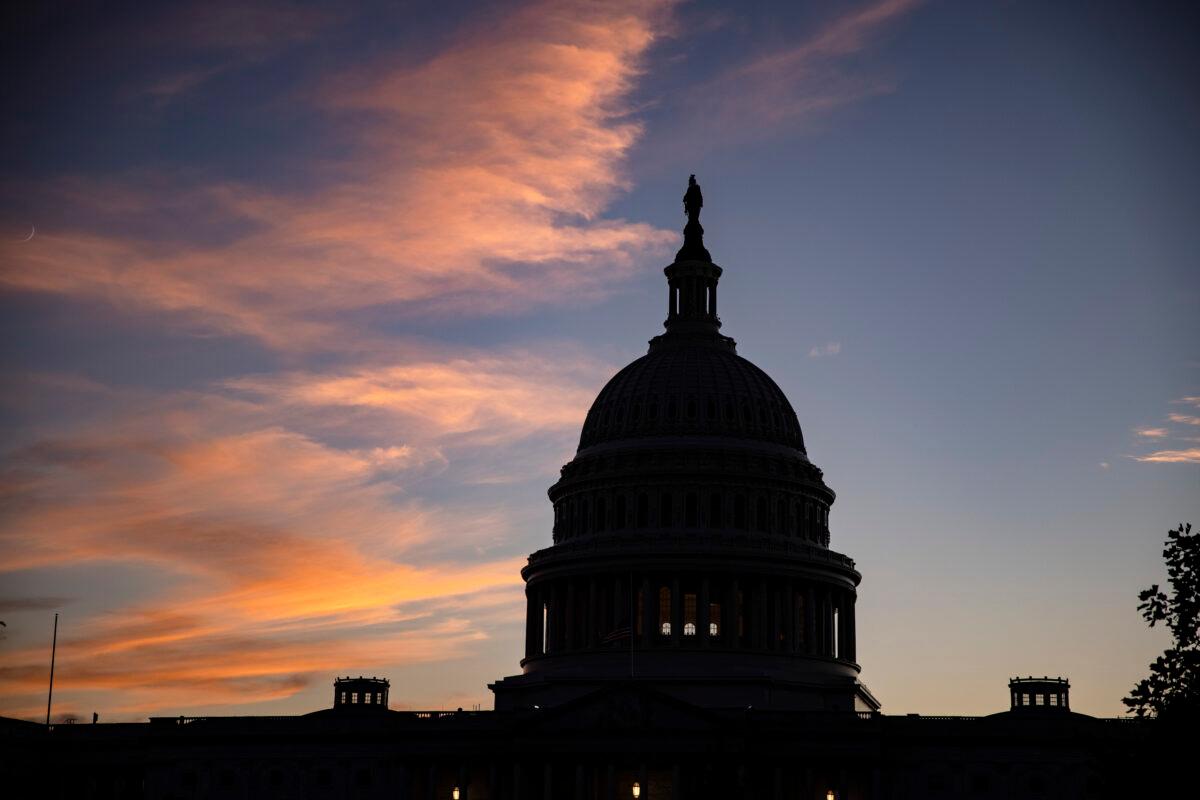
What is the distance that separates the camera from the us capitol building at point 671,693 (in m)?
151

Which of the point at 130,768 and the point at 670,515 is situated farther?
the point at 670,515

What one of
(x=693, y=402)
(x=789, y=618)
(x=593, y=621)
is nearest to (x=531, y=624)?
(x=593, y=621)

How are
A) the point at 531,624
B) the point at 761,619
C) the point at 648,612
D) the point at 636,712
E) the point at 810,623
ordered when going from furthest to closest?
the point at 531,624
the point at 810,623
the point at 648,612
the point at 761,619
the point at 636,712

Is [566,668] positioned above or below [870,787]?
above

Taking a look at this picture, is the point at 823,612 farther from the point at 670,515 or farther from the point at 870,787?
the point at 870,787

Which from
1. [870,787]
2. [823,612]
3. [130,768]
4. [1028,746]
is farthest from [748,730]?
[130,768]

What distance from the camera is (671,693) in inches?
6526

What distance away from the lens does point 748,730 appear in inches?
5950

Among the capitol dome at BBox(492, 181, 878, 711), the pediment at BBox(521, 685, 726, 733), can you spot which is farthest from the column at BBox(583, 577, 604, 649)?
the pediment at BBox(521, 685, 726, 733)

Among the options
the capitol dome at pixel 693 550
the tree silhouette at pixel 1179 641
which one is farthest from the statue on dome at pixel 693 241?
the tree silhouette at pixel 1179 641

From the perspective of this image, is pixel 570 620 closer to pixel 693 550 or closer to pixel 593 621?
pixel 593 621

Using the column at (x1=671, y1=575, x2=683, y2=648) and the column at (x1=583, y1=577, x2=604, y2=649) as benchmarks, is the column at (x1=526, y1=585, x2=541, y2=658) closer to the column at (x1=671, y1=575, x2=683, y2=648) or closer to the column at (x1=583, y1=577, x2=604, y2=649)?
the column at (x1=583, y1=577, x2=604, y2=649)

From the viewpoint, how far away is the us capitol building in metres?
151

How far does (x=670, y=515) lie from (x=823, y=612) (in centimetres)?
1552
